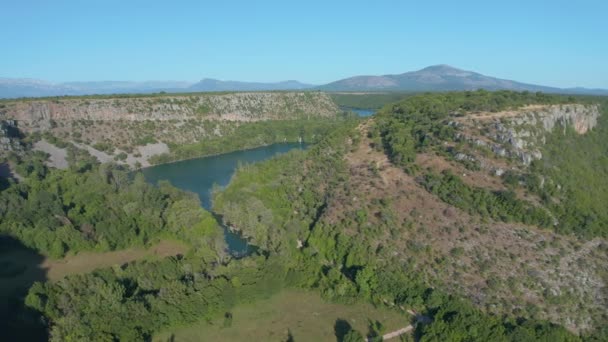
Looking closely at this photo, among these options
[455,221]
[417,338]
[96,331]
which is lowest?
[417,338]

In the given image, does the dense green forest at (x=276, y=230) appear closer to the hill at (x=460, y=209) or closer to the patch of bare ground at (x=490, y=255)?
the hill at (x=460, y=209)

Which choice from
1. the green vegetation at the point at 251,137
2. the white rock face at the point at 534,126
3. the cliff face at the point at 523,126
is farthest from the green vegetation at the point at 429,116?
the green vegetation at the point at 251,137

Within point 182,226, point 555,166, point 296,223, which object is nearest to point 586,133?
point 555,166

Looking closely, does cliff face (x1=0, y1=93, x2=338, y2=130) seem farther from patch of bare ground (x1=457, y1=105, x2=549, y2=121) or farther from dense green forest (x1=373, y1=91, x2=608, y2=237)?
patch of bare ground (x1=457, y1=105, x2=549, y2=121)

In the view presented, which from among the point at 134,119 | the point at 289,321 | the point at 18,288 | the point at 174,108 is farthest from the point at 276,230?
the point at 174,108

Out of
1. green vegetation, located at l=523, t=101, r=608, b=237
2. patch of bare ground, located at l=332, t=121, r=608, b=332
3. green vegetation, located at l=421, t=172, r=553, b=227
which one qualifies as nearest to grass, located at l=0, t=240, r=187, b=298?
patch of bare ground, located at l=332, t=121, r=608, b=332

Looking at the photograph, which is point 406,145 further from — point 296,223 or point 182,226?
point 182,226
